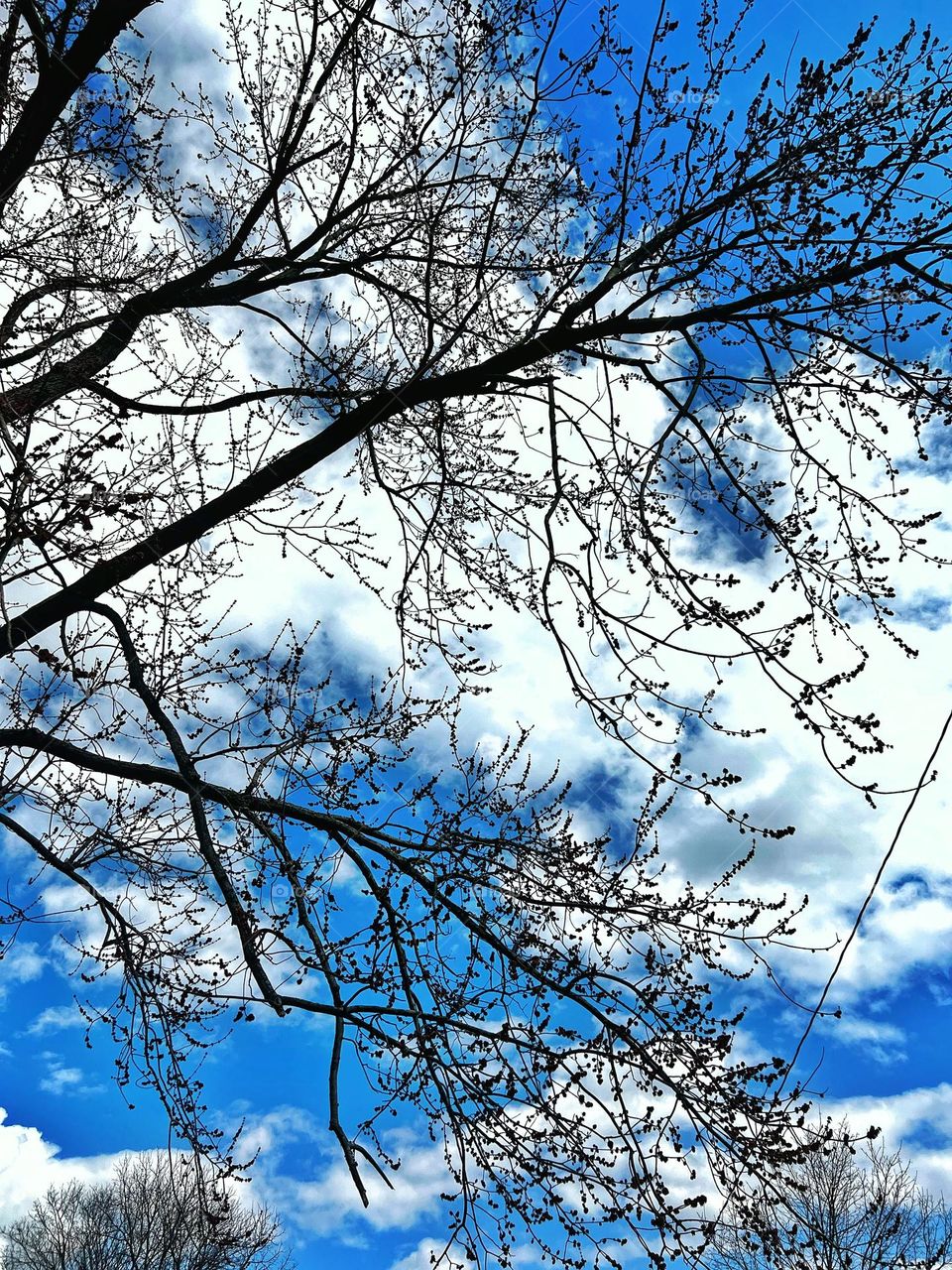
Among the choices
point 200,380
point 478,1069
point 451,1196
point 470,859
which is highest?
point 200,380

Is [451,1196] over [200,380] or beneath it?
beneath

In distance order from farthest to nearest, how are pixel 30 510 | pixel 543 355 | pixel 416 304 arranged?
pixel 416 304 → pixel 543 355 → pixel 30 510

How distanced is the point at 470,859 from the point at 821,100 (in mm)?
4035

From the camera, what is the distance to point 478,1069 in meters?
4.52

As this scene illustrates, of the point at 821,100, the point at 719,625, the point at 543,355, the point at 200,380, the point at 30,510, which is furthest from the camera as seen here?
the point at 200,380

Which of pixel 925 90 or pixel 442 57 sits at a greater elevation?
pixel 442 57

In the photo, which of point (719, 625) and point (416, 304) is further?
point (416, 304)

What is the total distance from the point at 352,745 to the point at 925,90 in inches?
159

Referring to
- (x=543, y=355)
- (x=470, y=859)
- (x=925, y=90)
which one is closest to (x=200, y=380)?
(x=543, y=355)

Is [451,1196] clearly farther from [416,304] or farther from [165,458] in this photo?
[416,304]

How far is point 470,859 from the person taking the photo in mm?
5098

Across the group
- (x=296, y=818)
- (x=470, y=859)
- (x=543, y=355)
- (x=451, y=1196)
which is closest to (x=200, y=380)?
(x=543, y=355)

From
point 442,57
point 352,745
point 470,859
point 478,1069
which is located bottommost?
point 478,1069

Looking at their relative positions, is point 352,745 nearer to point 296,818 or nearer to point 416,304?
point 296,818
